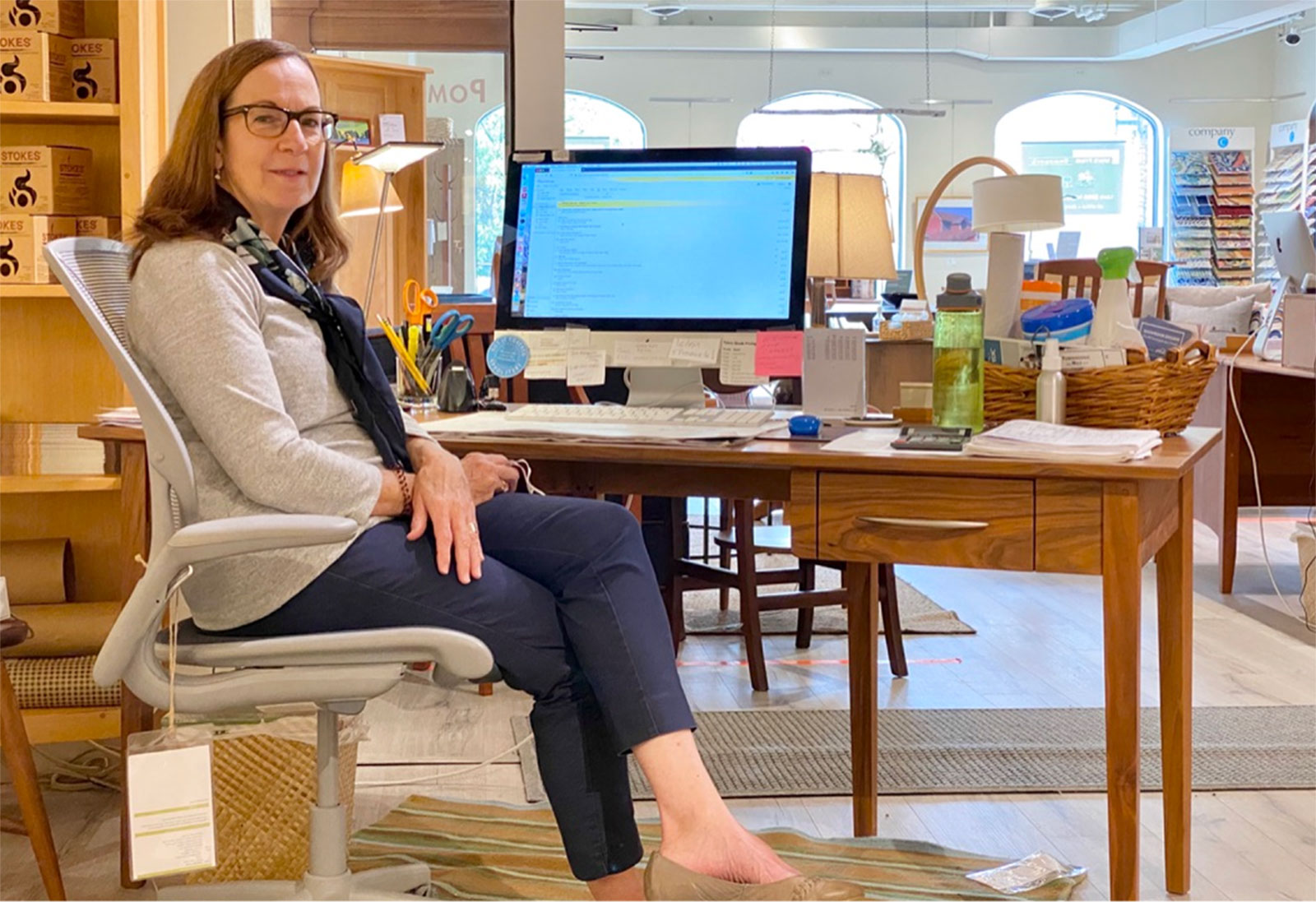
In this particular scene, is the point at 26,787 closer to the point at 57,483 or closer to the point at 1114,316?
Answer: the point at 57,483

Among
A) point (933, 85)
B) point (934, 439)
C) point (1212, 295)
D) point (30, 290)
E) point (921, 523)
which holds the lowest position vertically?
point (921, 523)

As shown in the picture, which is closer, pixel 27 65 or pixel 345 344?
pixel 345 344

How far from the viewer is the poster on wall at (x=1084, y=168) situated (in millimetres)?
12820

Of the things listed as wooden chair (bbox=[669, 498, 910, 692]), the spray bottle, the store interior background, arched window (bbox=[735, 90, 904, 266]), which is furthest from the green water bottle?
arched window (bbox=[735, 90, 904, 266])

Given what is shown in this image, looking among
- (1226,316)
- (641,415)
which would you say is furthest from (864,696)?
(1226,316)

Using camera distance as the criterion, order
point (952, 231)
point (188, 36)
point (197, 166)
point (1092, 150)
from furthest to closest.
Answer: point (1092, 150) → point (952, 231) → point (188, 36) → point (197, 166)

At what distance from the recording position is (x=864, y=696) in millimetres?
2373

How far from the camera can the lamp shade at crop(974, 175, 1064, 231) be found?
218 inches

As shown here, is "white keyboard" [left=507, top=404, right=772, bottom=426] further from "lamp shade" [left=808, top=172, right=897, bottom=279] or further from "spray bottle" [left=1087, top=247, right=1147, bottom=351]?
"lamp shade" [left=808, top=172, right=897, bottom=279]

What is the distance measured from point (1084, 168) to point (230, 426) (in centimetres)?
1237

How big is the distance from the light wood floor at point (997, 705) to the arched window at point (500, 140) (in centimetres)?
669

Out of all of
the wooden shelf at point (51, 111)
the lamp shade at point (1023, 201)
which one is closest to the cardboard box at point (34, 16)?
the wooden shelf at point (51, 111)

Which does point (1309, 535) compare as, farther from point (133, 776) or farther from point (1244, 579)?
point (133, 776)

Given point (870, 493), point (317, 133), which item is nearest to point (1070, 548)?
point (870, 493)
